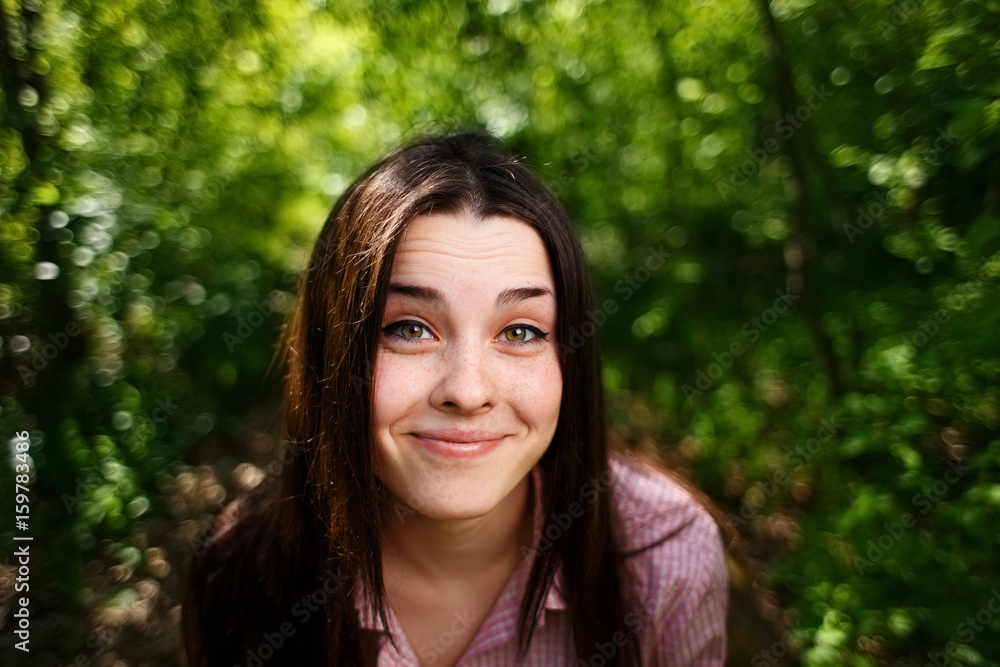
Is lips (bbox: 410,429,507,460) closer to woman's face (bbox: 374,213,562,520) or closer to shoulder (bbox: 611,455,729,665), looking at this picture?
woman's face (bbox: 374,213,562,520)

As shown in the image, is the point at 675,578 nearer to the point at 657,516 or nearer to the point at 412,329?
the point at 657,516

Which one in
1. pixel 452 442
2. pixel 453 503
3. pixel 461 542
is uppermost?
pixel 452 442

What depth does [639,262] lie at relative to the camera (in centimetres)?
400

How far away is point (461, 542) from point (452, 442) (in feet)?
1.41

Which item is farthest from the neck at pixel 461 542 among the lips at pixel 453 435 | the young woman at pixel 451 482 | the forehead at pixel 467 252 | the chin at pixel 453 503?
the forehead at pixel 467 252

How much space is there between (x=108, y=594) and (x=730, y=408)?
3.06 m

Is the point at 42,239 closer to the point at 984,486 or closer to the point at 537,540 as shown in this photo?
the point at 537,540

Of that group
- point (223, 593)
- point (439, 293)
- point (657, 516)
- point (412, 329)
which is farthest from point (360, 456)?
point (657, 516)

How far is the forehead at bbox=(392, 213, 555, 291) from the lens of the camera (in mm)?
1279

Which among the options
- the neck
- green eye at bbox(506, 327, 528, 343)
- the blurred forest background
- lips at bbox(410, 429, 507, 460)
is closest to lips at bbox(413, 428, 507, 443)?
lips at bbox(410, 429, 507, 460)

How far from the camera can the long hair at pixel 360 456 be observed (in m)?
1.35

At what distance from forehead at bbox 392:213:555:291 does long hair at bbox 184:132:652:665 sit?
0.03m

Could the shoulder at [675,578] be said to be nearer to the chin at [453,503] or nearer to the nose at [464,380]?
the chin at [453,503]

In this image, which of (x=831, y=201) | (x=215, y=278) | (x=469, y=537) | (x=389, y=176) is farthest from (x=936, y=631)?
(x=215, y=278)
